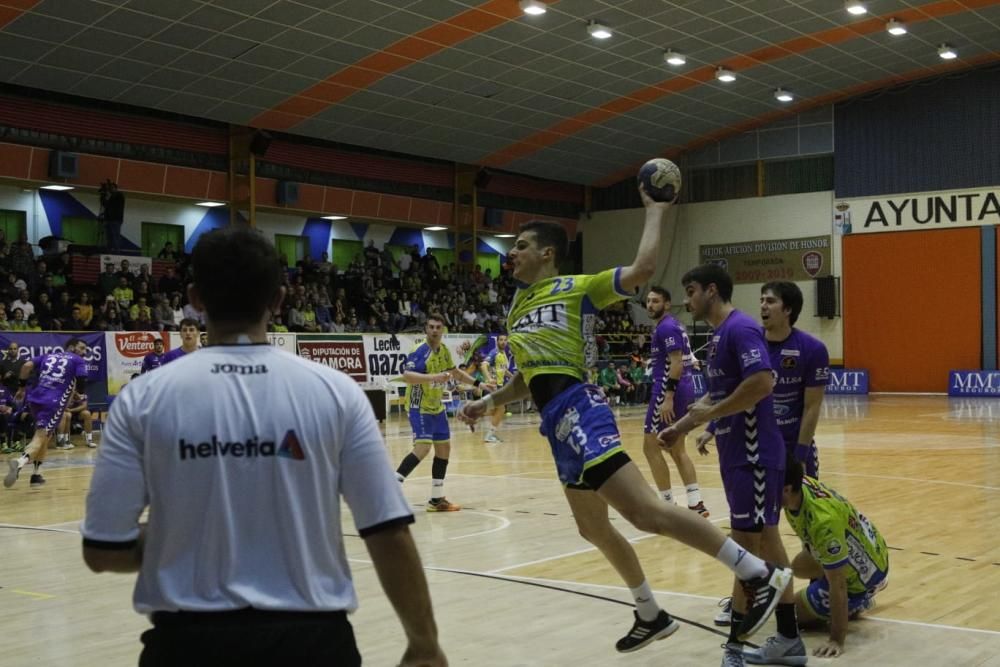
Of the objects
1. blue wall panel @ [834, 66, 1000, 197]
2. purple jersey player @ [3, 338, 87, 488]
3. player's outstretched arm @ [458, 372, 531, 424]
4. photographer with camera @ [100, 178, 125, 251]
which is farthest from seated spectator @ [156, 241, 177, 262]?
player's outstretched arm @ [458, 372, 531, 424]

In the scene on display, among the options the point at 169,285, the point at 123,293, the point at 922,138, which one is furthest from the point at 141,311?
the point at 922,138

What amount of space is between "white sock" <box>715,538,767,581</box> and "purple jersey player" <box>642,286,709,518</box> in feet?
15.0

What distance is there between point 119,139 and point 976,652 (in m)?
25.5

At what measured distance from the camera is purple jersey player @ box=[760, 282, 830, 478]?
6422mm

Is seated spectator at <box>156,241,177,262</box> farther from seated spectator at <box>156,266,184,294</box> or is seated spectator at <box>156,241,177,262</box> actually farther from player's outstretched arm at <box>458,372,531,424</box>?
player's outstretched arm at <box>458,372,531,424</box>

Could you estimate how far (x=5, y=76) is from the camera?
77.7 ft

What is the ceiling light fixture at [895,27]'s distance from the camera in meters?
28.4

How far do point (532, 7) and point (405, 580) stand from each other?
23.2 metres

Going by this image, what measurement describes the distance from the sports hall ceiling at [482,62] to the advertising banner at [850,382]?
28.8 feet

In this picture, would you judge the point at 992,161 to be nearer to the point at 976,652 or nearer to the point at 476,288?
the point at 476,288

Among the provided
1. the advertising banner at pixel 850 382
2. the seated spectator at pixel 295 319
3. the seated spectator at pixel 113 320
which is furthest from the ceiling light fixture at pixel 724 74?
the seated spectator at pixel 113 320

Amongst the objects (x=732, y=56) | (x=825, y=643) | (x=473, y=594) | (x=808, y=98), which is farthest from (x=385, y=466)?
(x=808, y=98)

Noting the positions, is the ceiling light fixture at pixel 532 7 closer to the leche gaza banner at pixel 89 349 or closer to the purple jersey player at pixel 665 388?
the leche gaza banner at pixel 89 349

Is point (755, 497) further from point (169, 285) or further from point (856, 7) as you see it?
point (856, 7)
